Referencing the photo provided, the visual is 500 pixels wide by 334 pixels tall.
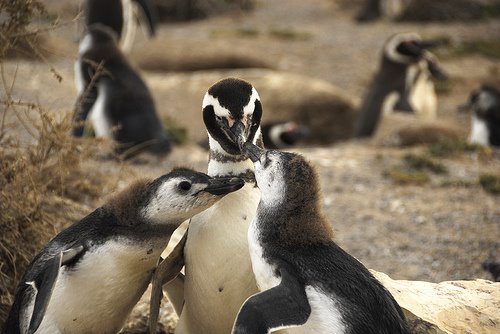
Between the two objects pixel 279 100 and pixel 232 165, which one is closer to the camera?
pixel 232 165

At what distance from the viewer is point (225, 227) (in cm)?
407

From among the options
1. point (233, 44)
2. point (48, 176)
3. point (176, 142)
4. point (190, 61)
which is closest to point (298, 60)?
point (233, 44)

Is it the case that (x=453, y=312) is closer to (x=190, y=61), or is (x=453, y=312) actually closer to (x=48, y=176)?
(x=48, y=176)

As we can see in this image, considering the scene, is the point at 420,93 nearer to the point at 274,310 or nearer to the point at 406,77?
the point at 406,77

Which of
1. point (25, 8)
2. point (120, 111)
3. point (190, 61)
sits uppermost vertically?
point (25, 8)

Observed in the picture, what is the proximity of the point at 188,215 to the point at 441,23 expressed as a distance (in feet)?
50.0

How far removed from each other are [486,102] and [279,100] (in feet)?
9.20

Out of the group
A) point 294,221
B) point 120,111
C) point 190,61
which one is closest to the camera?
point 294,221

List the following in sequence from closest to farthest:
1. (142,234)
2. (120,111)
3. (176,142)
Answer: (142,234) → (120,111) → (176,142)

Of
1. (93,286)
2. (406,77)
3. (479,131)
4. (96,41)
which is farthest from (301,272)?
(406,77)

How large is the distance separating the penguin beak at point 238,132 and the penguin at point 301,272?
0.55 feet

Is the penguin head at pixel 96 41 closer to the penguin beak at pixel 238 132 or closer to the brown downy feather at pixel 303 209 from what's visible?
the penguin beak at pixel 238 132

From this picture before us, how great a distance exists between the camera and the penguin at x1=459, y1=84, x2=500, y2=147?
11.7 meters

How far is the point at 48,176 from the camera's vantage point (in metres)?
5.27
